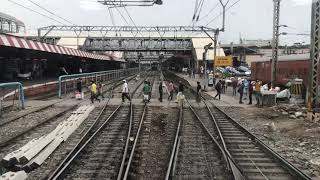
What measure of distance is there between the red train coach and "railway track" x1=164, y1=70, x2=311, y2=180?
498 inches

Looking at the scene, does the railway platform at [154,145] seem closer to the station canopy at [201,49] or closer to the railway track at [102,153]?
the railway track at [102,153]

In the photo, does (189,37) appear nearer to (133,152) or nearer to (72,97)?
(72,97)

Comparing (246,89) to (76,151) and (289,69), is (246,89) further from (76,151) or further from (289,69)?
(76,151)

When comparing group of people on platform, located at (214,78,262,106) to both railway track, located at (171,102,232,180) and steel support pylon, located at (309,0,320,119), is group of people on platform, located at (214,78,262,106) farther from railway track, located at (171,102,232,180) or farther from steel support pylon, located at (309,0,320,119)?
railway track, located at (171,102,232,180)

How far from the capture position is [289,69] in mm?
37875

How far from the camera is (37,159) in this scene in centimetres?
1217

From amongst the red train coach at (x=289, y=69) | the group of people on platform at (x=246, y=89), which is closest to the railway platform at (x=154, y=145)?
the group of people on platform at (x=246, y=89)

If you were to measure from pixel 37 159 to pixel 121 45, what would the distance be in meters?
87.1

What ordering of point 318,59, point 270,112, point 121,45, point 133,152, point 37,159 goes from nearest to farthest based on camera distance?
point 37,159 < point 133,152 < point 318,59 < point 270,112 < point 121,45

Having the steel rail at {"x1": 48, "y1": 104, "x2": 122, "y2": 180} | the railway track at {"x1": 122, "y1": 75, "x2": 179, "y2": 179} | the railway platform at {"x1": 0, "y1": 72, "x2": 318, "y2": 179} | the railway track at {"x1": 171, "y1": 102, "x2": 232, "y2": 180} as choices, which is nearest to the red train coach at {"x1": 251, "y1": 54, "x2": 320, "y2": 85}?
the railway platform at {"x1": 0, "y1": 72, "x2": 318, "y2": 179}

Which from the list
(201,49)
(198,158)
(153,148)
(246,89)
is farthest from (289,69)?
(201,49)

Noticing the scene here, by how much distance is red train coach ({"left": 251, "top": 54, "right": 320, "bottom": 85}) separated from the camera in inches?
1344

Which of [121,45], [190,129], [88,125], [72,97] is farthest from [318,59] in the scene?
[121,45]

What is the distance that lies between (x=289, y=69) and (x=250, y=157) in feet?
83.7
